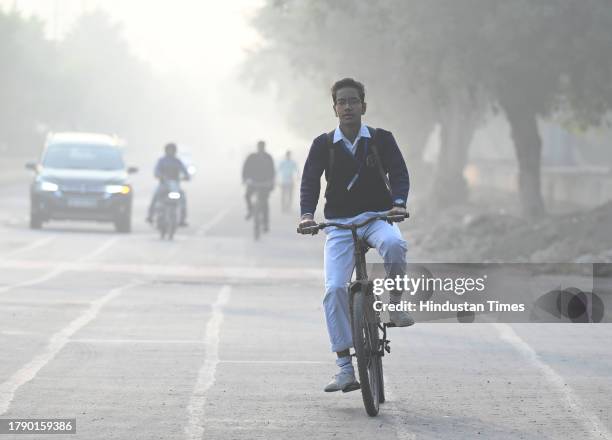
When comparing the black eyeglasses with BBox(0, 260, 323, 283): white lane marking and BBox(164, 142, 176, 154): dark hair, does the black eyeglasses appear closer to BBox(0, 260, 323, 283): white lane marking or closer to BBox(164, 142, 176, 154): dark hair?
BBox(0, 260, 323, 283): white lane marking

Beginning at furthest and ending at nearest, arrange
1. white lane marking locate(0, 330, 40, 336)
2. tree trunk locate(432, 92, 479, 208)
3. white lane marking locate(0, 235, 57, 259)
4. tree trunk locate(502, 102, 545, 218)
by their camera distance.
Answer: tree trunk locate(432, 92, 479, 208)
tree trunk locate(502, 102, 545, 218)
white lane marking locate(0, 235, 57, 259)
white lane marking locate(0, 330, 40, 336)

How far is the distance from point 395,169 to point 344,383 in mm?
1282

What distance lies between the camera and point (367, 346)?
28.9 ft

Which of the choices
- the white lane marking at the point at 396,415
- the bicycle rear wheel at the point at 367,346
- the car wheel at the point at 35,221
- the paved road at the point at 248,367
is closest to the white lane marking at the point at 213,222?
the car wheel at the point at 35,221

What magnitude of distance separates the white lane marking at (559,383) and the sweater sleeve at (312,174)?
1.90 m

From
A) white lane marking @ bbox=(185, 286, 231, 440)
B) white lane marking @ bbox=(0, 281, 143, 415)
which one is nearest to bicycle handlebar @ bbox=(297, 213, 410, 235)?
white lane marking @ bbox=(185, 286, 231, 440)

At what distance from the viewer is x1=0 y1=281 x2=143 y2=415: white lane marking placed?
366 inches

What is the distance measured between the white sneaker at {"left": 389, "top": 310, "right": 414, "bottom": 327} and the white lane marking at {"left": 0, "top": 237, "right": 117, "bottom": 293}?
8.93 m

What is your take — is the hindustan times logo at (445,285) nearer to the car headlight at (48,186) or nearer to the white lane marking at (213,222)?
the car headlight at (48,186)

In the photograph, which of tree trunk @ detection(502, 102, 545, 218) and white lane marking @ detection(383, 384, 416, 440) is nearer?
white lane marking @ detection(383, 384, 416, 440)

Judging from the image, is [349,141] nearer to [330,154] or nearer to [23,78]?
[330,154]

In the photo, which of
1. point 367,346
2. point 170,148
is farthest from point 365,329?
point 170,148

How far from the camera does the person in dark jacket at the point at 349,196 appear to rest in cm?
908

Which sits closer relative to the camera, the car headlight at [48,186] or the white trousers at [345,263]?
the white trousers at [345,263]
